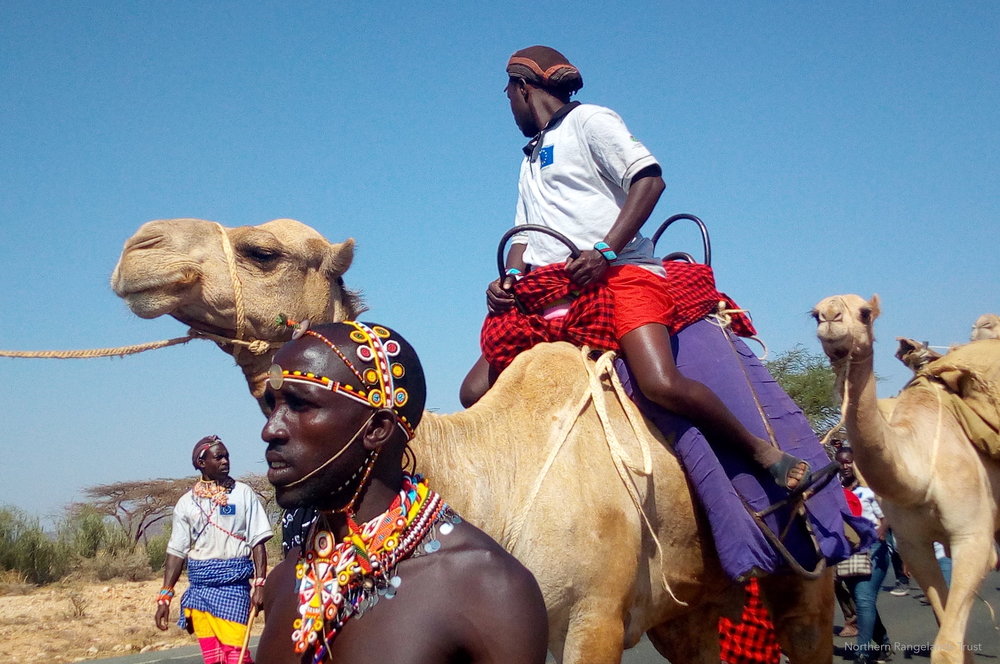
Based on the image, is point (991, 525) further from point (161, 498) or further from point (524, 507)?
point (161, 498)

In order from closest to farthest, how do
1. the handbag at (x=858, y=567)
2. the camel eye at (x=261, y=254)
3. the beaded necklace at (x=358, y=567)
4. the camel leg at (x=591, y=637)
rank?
the beaded necklace at (x=358, y=567) < the camel leg at (x=591, y=637) < the camel eye at (x=261, y=254) < the handbag at (x=858, y=567)

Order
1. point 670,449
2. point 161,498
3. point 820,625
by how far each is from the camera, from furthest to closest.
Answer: point 161,498 < point 820,625 < point 670,449

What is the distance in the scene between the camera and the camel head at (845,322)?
5039 millimetres

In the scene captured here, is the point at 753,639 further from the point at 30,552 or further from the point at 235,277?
the point at 30,552

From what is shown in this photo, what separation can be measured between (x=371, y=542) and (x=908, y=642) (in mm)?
8818

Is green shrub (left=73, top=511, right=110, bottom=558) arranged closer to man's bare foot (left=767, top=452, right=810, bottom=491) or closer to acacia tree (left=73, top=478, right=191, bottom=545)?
acacia tree (left=73, top=478, right=191, bottom=545)

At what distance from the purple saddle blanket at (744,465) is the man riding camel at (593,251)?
10 cm

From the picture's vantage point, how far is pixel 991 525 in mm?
6527

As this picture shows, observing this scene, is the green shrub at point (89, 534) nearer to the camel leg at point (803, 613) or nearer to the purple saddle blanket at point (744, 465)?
the camel leg at point (803, 613)

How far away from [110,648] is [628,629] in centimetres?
959

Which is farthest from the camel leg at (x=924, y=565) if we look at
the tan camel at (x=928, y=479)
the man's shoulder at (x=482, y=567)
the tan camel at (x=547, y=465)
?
the man's shoulder at (x=482, y=567)

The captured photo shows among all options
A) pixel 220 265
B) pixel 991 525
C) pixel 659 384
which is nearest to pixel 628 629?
pixel 659 384

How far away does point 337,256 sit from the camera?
4035mm

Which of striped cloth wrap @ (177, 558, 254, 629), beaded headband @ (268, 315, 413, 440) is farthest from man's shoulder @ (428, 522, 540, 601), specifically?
striped cloth wrap @ (177, 558, 254, 629)
